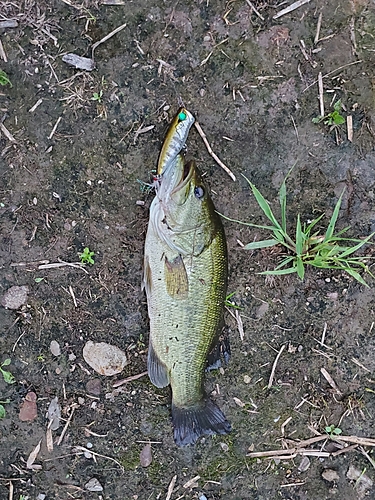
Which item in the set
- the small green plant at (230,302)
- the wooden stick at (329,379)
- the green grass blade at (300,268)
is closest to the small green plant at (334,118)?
the green grass blade at (300,268)

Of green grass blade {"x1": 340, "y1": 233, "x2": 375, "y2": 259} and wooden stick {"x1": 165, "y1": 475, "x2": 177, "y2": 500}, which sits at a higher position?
green grass blade {"x1": 340, "y1": 233, "x2": 375, "y2": 259}

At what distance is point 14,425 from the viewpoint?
3.62m

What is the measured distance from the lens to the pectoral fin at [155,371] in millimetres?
3332

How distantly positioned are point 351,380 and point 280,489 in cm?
98

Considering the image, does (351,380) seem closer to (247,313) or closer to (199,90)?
(247,313)

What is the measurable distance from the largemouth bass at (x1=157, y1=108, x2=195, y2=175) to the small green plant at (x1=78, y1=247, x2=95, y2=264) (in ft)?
2.66

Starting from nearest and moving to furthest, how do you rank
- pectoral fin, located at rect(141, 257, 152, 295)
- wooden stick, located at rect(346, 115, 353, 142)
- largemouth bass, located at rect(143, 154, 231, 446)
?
1. largemouth bass, located at rect(143, 154, 231, 446)
2. pectoral fin, located at rect(141, 257, 152, 295)
3. wooden stick, located at rect(346, 115, 353, 142)

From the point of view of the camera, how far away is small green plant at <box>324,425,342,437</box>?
3596 mm

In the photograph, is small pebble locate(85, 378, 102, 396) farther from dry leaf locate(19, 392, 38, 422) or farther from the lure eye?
the lure eye

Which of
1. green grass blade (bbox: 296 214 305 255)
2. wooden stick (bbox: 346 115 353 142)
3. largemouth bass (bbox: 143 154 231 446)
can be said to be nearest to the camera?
largemouth bass (bbox: 143 154 231 446)

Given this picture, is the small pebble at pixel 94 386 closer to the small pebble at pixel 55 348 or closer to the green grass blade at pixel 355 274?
the small pebble at pixel 55 348

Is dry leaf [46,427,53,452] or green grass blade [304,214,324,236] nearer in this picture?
green grass blade [304,214,324,236]

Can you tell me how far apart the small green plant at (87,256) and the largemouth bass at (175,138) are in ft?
2.66

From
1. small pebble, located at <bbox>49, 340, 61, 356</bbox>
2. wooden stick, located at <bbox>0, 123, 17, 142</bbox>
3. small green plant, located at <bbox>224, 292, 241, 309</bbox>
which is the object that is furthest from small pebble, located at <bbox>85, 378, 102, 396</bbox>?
wooden stick, located at <bbox>0, 123, 17, 142</bbox>
